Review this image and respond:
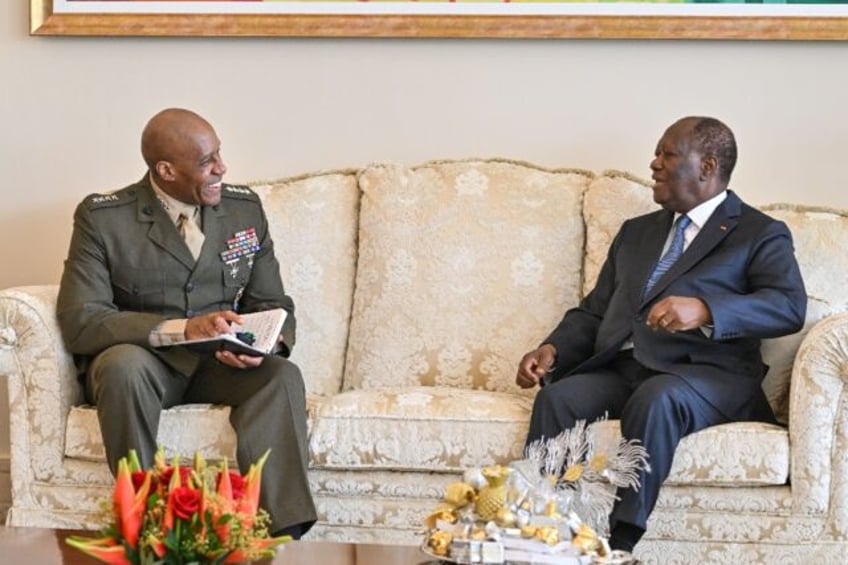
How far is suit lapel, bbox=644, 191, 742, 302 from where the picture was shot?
11.3 feet

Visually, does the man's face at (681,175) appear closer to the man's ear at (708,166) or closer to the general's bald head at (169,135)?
the man's ear at (708,166)

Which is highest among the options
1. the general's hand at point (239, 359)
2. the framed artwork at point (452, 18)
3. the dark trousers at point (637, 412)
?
the framed artwork at point (452, 18)

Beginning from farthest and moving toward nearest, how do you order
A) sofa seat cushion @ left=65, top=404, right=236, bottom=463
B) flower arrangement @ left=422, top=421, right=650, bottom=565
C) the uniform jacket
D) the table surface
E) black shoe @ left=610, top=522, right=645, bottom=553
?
1. the uniform jacket
2. sofa seat cushion @ left=65, top=404, right=236, bottom=463
3. black shoe @ left=610, top=522, right=645, bottom=553
4. the table surface
5. flower arrangement @ left=422, top=421, right=650, bottom=565

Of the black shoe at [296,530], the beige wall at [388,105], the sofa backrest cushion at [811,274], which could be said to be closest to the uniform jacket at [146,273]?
the black shoe at [296,530]

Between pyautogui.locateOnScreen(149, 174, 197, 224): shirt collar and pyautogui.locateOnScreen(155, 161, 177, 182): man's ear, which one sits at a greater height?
pyautogui.locateOnScreen(155, 161, 177, 182): man's ear

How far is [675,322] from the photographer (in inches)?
126

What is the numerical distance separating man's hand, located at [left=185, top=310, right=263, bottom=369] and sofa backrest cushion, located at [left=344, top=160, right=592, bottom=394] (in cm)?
49

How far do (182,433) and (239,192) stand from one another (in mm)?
738

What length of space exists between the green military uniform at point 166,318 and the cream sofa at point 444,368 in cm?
8

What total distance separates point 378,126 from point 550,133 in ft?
1.65

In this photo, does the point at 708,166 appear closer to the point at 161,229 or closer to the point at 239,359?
the point at 239,359

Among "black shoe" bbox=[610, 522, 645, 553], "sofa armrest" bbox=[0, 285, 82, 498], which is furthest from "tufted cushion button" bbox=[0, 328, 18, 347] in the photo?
"black shoe" bbox=[610, 522, 645, 553]

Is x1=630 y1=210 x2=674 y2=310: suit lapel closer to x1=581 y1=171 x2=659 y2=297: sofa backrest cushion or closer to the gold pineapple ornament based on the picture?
x1=581 y1=171 x2=659 y2=297: sofa backrest cushion

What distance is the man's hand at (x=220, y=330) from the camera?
3.28 metres
